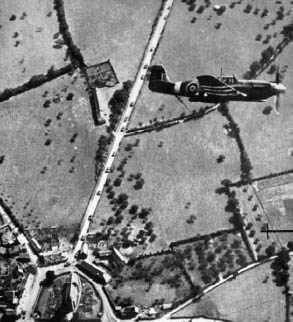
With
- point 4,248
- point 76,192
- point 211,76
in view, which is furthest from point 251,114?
point 4,248

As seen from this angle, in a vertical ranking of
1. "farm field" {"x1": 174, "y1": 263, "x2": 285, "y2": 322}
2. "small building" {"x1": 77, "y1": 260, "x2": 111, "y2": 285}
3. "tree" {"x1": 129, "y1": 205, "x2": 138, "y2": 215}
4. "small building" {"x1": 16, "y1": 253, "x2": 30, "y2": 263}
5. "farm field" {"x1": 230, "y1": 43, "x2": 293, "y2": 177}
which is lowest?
"farm field" {"x1": 174, "y1": 263, "x2": 285, "y2": 322}

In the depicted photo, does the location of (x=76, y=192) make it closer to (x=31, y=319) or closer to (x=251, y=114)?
(x=31, y=319)

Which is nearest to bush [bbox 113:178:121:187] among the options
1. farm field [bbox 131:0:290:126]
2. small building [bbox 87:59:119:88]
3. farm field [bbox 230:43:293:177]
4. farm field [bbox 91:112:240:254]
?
farm field [bbox 91:112:240:254]

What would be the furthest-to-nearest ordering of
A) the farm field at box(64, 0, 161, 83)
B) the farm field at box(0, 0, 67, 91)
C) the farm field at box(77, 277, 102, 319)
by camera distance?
the farm field at box(64, 0, 161, 83), the farm field at box(0, 0, 67, 91), the farm field at box(77, 277, 102, 319)

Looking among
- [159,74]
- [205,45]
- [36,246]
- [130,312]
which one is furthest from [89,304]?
[205,45]

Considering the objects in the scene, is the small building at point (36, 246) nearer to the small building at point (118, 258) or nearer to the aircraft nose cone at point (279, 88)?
the small building at point (118, 258)

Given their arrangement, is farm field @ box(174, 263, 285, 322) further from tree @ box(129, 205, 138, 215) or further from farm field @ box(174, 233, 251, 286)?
tree @ box(129, 205, 138, 215)
